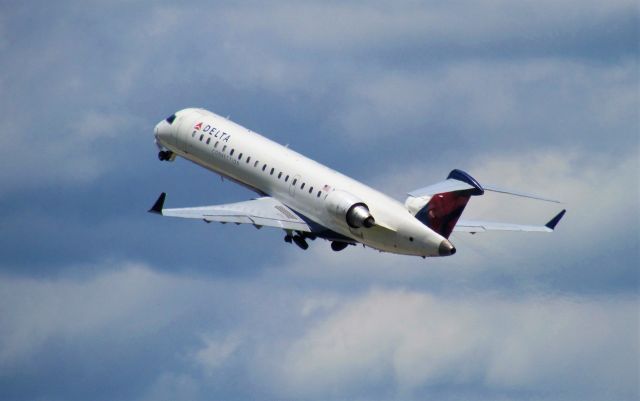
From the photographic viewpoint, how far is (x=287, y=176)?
129 metres

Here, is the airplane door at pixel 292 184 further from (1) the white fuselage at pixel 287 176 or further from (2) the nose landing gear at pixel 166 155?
(2) the nose landing gear at pixel 166 155

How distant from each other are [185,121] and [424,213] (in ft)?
76.8

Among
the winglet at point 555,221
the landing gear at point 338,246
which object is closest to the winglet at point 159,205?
the landing gear at point 338,246

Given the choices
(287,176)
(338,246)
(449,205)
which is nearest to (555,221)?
(449,205)

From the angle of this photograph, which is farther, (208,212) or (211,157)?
(211,157)

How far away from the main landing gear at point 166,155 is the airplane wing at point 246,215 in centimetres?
1466

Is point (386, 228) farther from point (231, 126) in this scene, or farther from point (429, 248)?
point (231, 126)

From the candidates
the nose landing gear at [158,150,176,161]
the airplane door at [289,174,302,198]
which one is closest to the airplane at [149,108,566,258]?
the airplane door at [289,174,302,198]

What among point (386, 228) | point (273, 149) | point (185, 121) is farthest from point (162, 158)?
point (386, 228)

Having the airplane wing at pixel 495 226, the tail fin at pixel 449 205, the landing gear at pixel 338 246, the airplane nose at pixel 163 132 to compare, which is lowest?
the landing gear at pixel 338 246

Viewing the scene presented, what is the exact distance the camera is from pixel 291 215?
127938 mm

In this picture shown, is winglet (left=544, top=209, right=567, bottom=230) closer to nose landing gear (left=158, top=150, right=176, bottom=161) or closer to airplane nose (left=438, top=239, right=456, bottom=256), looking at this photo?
airplane nose (left=438, top=239, right=456, bottom=256)

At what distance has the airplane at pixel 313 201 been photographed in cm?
12112

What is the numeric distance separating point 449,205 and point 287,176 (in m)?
11.9
